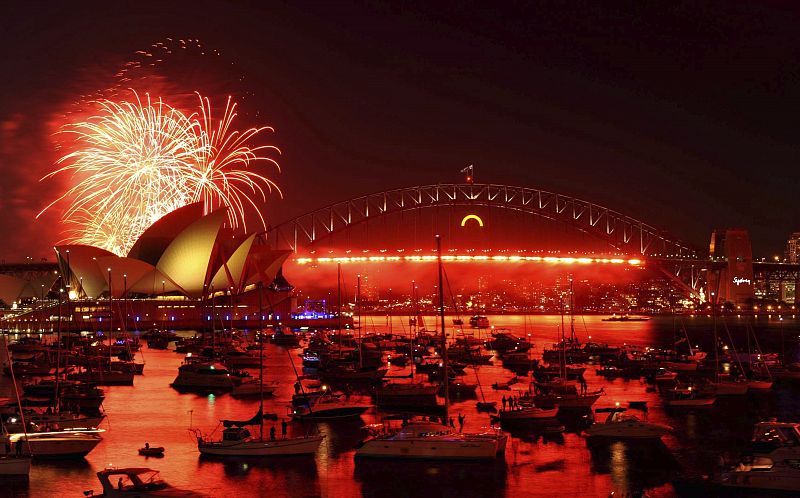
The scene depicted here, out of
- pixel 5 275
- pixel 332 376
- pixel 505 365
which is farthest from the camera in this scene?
pixel 5 275

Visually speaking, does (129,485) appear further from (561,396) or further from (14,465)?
(561,396)

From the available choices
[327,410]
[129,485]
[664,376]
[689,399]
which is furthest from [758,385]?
[129,485]

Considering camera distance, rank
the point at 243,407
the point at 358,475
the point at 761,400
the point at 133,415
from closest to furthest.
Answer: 1. the point at 358,475
2. the point at 133,415
3. the point at 243,407
4. the point at 761,400

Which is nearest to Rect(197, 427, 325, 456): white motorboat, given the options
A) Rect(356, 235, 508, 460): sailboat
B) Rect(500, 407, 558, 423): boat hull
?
Rect(356, 235, 508, 460): sailboat

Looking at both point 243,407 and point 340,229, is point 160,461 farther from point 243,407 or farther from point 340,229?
point 340,229

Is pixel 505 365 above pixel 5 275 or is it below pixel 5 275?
below

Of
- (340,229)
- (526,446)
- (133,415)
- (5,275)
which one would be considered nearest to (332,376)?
(133,415)
